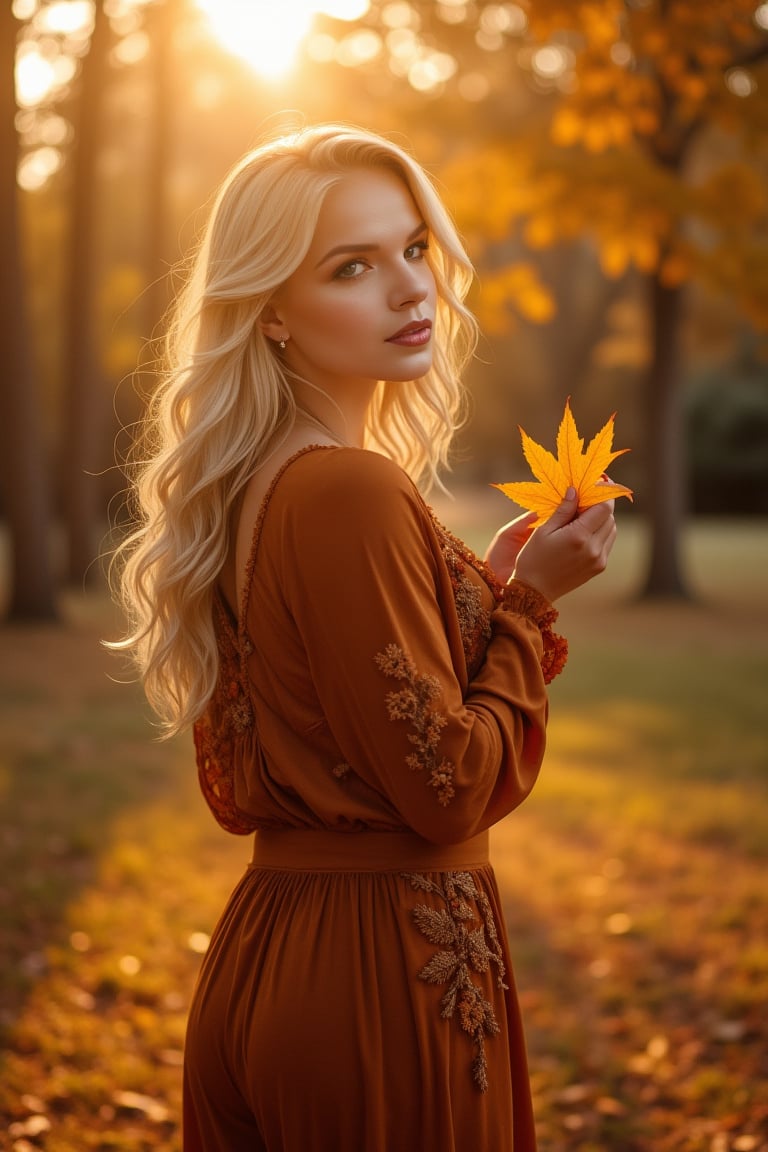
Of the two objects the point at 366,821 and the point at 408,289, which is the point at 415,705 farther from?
the point at 408,289

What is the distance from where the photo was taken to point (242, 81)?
21.6m

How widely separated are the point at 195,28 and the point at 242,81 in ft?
8.90

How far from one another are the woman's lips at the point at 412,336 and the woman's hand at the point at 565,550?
1.21ft

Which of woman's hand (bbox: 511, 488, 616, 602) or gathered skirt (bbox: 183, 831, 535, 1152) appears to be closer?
gathered skirt (bbox: 183, 831, 535, 1152)

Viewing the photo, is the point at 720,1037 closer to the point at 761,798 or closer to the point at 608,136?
the point at 761,798

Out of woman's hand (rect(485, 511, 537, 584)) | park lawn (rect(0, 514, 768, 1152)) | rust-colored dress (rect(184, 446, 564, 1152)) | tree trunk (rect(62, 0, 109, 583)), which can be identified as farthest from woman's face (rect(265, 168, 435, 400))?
tree trunk (rect(62, 0, 109, 583))

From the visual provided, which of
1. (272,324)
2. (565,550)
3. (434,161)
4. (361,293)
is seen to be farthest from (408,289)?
(434,161)

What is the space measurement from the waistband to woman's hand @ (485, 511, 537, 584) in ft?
2.20

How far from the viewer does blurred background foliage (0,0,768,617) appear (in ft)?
25.2

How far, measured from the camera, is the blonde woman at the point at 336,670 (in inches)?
76.9

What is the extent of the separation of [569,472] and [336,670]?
59cm

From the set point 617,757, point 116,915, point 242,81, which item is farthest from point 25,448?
point 242,81

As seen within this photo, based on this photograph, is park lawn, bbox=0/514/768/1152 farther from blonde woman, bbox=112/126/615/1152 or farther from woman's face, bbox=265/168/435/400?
woman's face, bbox=265/168/435/400

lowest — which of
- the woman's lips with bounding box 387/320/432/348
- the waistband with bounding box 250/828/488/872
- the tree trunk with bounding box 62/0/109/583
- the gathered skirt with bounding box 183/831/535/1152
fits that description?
the gathered skirt with bounding box 183/831/535/1152
